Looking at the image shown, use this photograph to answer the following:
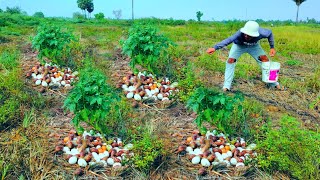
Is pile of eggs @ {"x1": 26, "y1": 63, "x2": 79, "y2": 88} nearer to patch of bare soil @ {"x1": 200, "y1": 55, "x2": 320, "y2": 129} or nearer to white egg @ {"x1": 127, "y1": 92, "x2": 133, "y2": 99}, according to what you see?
white egg @ {"x1": 127, "y1": 92, "x2": 133, "y2": 99}

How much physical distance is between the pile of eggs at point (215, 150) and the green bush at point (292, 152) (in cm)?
25

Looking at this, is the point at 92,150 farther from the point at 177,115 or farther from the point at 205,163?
the point at 177,115

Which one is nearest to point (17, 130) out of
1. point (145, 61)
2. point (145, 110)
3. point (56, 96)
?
point (56, 96)

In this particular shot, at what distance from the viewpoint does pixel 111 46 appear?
8164 mm

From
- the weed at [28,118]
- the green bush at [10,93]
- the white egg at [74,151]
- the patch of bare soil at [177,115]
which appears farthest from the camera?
the green bush at [10,93]

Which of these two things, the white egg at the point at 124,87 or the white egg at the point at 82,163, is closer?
the white egg at the point at 82,163

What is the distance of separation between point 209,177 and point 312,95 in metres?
2.99

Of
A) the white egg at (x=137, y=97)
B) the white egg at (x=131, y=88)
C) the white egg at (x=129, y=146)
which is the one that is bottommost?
the white egg at (x=129, y=146)

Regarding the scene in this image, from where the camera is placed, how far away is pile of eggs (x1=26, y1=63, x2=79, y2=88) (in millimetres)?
5820

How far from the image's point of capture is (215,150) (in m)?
4.02

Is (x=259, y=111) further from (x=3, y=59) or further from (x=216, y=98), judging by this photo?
(x=3, y=59)

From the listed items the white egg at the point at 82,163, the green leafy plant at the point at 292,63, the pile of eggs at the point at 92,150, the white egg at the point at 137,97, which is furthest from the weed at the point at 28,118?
the green leafy plant at the point at 292,63

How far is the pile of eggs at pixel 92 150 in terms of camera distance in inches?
154

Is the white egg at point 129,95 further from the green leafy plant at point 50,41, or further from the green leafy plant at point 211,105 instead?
the green leafy plant at point 50,41
